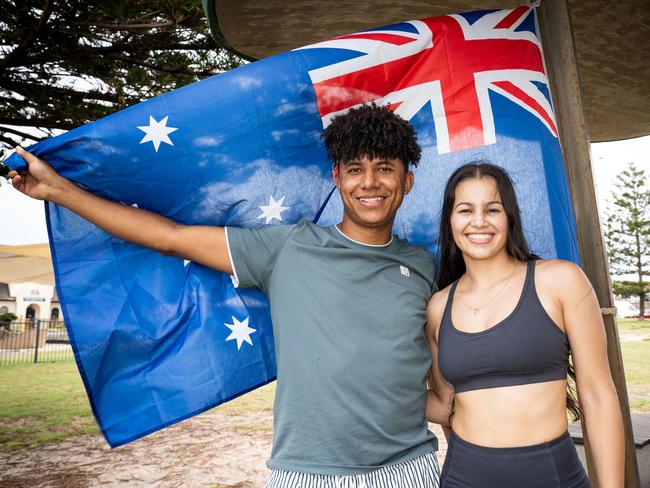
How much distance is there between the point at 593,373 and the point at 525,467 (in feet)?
1.32

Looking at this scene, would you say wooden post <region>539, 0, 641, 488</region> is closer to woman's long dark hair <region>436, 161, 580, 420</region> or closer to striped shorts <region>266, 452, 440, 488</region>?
woman's long dark hair <region>436, 161, 580, 420</region>

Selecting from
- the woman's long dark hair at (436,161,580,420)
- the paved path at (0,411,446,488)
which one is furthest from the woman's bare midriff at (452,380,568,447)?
the paved path at (0,411,446,488)

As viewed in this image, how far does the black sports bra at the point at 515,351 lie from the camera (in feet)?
6.64

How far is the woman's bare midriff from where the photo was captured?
Answer: 2.01 metres

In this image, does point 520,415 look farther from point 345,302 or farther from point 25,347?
point 25,347

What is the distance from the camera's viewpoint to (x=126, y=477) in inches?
236

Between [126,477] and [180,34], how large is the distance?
467 cm

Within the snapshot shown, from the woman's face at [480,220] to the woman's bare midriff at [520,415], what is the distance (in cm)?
52

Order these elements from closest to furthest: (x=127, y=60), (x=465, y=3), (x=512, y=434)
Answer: (x=512, y=434)
(x=465, y=3)
(x=127, y=60)

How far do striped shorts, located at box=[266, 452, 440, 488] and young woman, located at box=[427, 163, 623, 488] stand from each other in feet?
0.32

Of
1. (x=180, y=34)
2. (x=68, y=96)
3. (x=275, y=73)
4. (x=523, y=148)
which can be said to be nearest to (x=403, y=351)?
(x=523, y=148)

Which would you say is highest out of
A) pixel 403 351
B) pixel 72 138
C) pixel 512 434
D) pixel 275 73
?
pixel 275 73

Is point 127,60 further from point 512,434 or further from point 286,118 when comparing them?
point 512,434

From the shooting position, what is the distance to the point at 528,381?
204 centimetres
